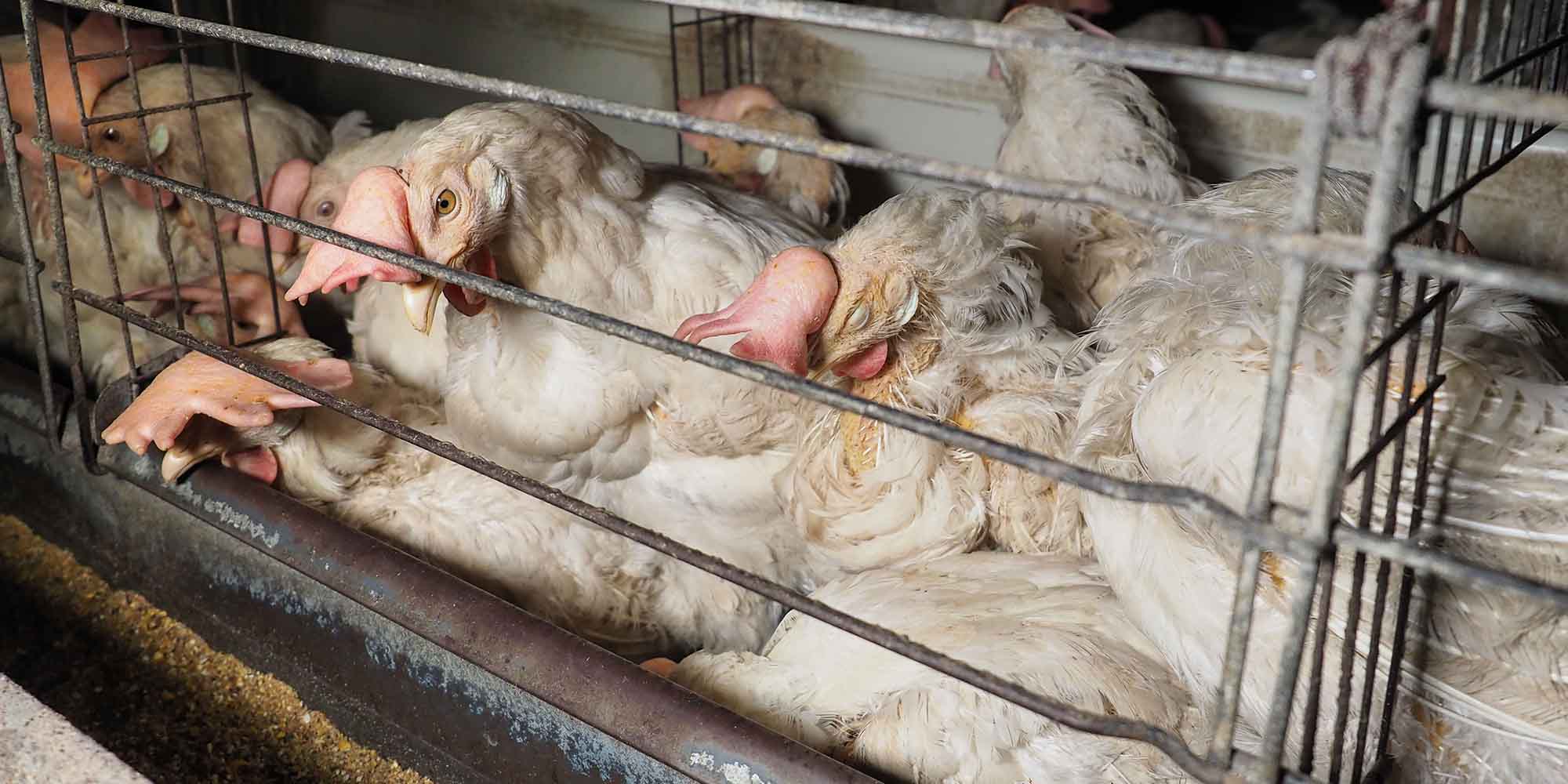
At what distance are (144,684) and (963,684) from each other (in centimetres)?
142

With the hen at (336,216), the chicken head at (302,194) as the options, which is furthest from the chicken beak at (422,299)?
the chicken head at (302,194)

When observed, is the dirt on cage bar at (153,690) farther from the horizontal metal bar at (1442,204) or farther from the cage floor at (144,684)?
the horizontal metal bar at (1442,204)

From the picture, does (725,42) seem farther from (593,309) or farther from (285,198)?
(593,309)

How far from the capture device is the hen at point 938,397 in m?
1.87

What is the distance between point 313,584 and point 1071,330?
4.60 ft

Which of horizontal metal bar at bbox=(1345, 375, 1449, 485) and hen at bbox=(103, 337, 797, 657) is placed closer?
horizontal metal bar at bbox=(1345, 375, 1449, 485)

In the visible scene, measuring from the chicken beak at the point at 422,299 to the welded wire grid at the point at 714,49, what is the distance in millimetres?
1795

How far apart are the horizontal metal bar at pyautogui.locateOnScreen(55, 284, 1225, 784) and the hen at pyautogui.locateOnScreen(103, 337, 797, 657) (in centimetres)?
31

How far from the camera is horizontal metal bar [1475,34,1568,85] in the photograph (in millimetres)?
1083

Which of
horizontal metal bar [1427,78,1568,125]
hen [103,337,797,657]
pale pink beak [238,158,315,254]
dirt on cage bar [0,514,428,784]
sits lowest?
dirt on cage bar [0,514,428,784]

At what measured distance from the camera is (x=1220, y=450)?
4.31 ft

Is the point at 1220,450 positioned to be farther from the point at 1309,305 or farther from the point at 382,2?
the point at 382,2

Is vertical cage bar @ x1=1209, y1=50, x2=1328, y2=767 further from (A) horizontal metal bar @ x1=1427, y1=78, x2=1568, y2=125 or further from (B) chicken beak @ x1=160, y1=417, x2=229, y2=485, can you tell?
(B) chicken beak @ x1=160, y1=417, x2=229, y2=485

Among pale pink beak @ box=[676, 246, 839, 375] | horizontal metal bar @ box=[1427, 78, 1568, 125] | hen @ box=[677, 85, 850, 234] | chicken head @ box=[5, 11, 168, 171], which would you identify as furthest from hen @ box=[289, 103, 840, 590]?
horizontal metal bar @ box=[1427, 78, 1568, 125]
